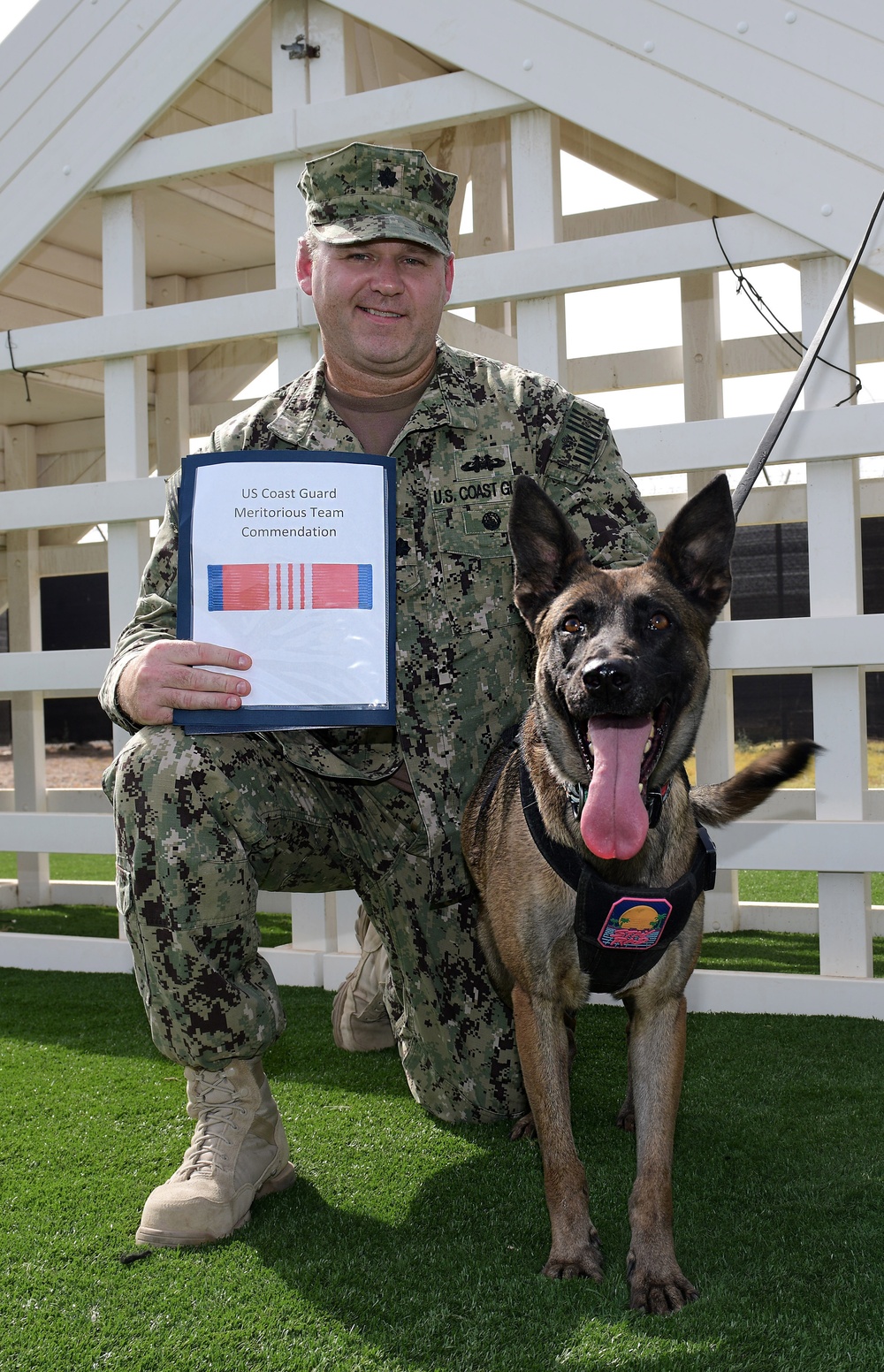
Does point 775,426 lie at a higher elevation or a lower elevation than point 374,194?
lower

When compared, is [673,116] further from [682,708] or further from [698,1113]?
[698,1113]

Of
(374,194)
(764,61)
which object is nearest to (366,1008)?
(374,194)

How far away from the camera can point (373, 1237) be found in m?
1.76

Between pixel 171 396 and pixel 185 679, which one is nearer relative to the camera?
pixel 185 679

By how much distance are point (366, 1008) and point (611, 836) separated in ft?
4.04

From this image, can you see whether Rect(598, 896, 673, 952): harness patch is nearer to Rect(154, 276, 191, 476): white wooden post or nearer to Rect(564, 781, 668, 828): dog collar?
Rect(564, 781, 668, 828): dog collar

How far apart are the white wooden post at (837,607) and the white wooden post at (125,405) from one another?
1.98 meters

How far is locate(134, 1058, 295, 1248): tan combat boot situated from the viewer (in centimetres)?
174

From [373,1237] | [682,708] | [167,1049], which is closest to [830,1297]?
[373,1237]

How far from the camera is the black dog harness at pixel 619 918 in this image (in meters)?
1.68

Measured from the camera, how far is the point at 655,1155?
5.39 ft

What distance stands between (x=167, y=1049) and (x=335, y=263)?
5.20ft

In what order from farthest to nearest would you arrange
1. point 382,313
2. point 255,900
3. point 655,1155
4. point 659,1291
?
point 382,313, point 255,900, point 655,1155, point 659,1291

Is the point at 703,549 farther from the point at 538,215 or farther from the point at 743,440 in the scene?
the point at 538,215
